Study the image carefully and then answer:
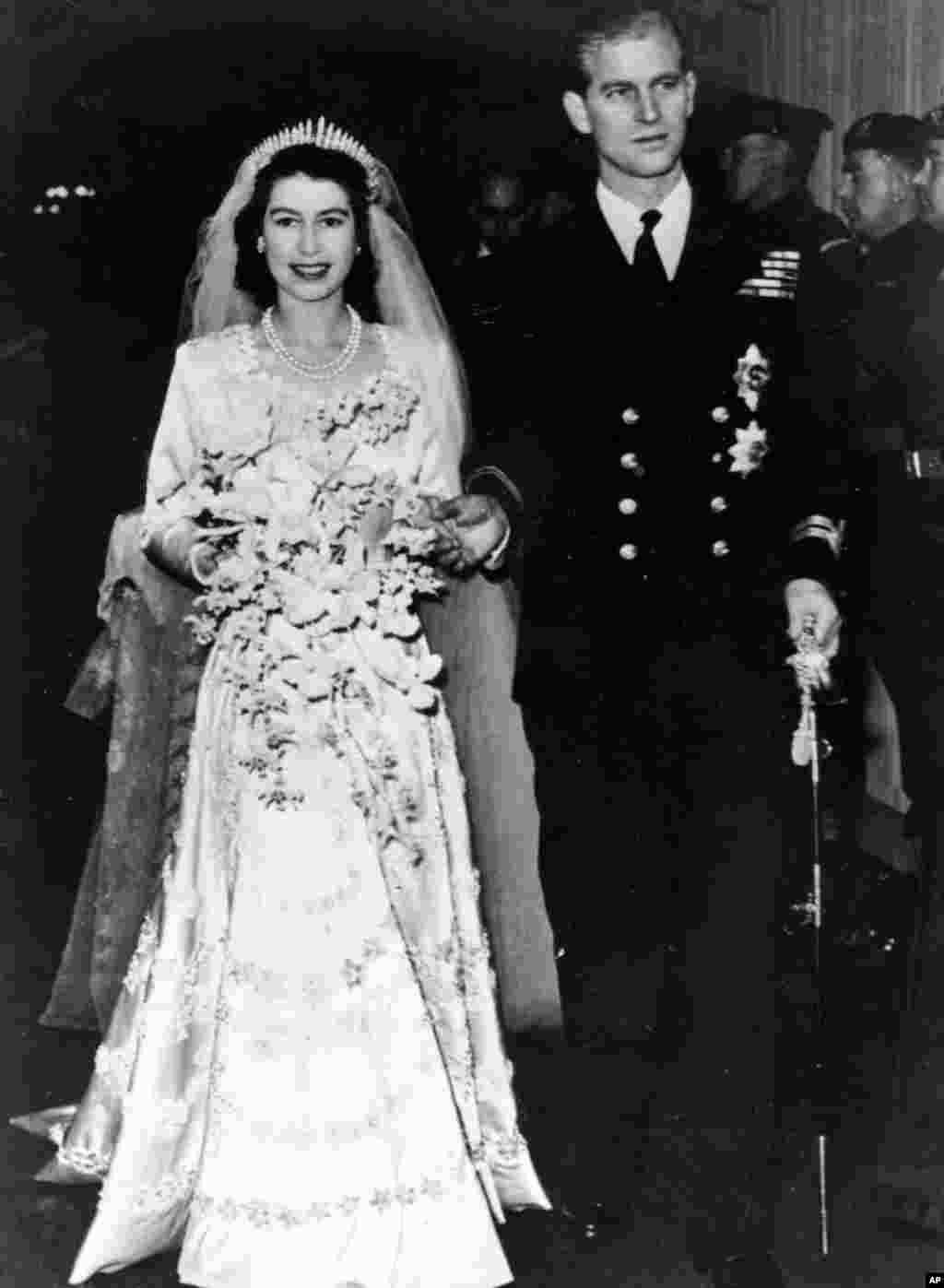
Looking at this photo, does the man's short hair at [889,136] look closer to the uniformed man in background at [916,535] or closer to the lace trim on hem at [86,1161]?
the uniformed man in background at [916,535]

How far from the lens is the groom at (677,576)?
8.62 feet

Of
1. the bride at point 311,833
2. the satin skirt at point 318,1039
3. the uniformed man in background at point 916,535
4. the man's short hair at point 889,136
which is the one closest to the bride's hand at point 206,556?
the bride at point 311,833

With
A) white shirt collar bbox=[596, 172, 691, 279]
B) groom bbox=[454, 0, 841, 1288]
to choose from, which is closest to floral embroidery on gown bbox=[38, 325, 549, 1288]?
groom bbox=[454, 0, 841, 1288]

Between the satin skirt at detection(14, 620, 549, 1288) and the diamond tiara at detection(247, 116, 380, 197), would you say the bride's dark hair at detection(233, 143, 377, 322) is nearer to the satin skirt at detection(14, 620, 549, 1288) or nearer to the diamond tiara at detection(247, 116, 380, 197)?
the diamond tiara at detection(247, 116, 380, 197)

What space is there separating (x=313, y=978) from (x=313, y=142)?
53.3 inches

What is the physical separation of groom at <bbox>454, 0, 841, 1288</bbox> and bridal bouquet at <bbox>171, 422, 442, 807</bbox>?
28 cm

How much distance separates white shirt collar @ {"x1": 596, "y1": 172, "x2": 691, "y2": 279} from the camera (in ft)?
8.73

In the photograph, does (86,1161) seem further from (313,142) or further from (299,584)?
(313,142)

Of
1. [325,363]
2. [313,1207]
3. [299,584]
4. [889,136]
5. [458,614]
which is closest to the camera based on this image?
[313,1207]

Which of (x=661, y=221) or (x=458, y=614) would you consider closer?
(x=661, y=221)

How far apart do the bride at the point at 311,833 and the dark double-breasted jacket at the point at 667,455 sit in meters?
0.21

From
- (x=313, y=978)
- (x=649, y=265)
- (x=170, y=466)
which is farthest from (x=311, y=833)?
(x=649, y=265)

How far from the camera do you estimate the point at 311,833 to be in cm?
254

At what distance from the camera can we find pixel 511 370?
2766mm
